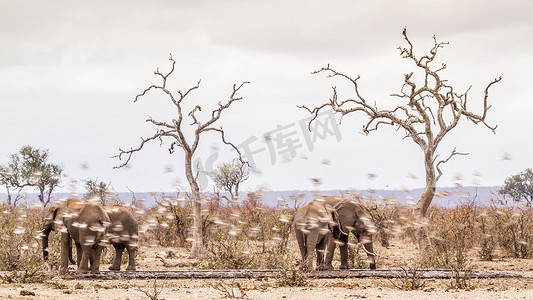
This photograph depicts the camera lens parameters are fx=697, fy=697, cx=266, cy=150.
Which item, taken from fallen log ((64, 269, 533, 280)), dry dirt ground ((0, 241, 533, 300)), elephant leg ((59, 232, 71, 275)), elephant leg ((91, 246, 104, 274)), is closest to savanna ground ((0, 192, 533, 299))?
dry dirt ground ((0, 241, 533, 300))

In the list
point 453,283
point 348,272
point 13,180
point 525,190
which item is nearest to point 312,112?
point 348,272

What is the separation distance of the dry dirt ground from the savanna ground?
0.06 ft

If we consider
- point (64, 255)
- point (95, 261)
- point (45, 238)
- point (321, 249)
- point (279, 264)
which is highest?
point (45, 238)

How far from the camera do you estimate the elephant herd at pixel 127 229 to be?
15.5 m

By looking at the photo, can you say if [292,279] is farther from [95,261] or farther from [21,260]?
[21,260]

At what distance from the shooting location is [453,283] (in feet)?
46.3

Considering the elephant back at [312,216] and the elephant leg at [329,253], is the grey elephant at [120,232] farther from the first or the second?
the elephant leg at [329,253]

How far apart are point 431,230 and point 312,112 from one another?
5987mm

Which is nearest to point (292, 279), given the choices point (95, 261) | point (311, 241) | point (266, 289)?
point (266, 289)

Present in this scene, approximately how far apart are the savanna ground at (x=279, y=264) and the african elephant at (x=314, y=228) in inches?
27.5

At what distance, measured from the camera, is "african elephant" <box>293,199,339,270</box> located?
643 inches

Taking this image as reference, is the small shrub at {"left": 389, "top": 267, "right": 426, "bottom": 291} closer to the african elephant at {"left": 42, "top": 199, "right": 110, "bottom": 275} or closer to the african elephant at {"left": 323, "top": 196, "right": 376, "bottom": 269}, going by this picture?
the african elephant at {"left": 323, "top": 196, "right": 376, "bottom": 269}

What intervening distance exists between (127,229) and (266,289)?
5.54 m

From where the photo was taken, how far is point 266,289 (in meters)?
13.4
